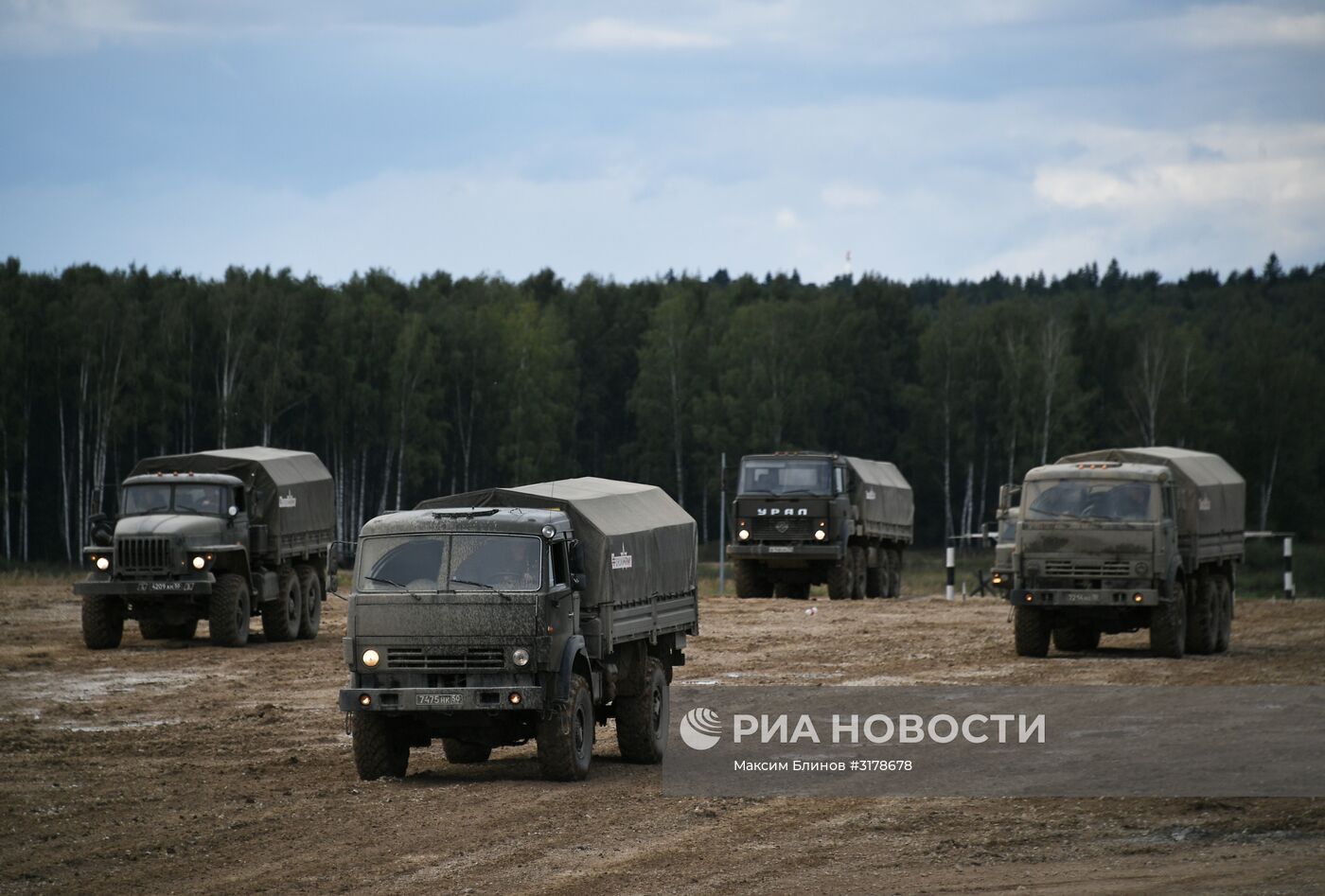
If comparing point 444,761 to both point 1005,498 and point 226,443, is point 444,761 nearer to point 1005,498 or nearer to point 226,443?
point 1005,498

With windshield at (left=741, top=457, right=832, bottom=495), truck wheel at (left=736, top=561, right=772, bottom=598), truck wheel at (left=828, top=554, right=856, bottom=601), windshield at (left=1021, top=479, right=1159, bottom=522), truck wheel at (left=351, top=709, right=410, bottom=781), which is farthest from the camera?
truck wheel at (left=736, top=561, right=772, bottom=598)

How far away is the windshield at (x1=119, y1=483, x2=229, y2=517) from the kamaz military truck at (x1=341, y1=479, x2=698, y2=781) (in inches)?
502

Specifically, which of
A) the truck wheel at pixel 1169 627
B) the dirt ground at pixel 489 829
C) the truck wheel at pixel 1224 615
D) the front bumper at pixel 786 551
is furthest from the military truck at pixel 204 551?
the truck wheel at pixel 1224 615

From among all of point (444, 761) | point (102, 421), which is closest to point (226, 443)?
point (102, 421)

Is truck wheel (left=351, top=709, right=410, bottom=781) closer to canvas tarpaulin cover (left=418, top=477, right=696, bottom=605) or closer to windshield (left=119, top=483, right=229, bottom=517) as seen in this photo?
canvas tarpaulin cover (left=418, top=477, right=696, bottom=605)

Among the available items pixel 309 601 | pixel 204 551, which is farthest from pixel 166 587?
pixel 309 601

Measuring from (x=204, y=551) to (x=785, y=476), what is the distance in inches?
602

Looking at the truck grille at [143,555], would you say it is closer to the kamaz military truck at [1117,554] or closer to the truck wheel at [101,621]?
the truck wheel at [101,621]

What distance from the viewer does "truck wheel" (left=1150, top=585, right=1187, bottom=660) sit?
23688mm

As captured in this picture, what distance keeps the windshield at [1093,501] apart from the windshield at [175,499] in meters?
11.6

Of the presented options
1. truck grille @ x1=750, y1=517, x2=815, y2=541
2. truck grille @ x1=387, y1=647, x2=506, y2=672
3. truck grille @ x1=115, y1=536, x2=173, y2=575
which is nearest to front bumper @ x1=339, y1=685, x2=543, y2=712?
truck grille @ x1=387, y1=647, x2=506, y2=672

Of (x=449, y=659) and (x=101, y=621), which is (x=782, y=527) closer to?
(x=101, y=621)

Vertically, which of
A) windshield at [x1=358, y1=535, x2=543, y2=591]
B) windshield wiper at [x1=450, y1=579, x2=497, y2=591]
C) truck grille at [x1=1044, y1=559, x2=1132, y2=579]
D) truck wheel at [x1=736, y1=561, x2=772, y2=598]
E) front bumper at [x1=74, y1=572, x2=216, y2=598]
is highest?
windshield at [x1=358, y1=535, x2=543, y2=591]

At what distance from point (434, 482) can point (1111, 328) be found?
3692cm
